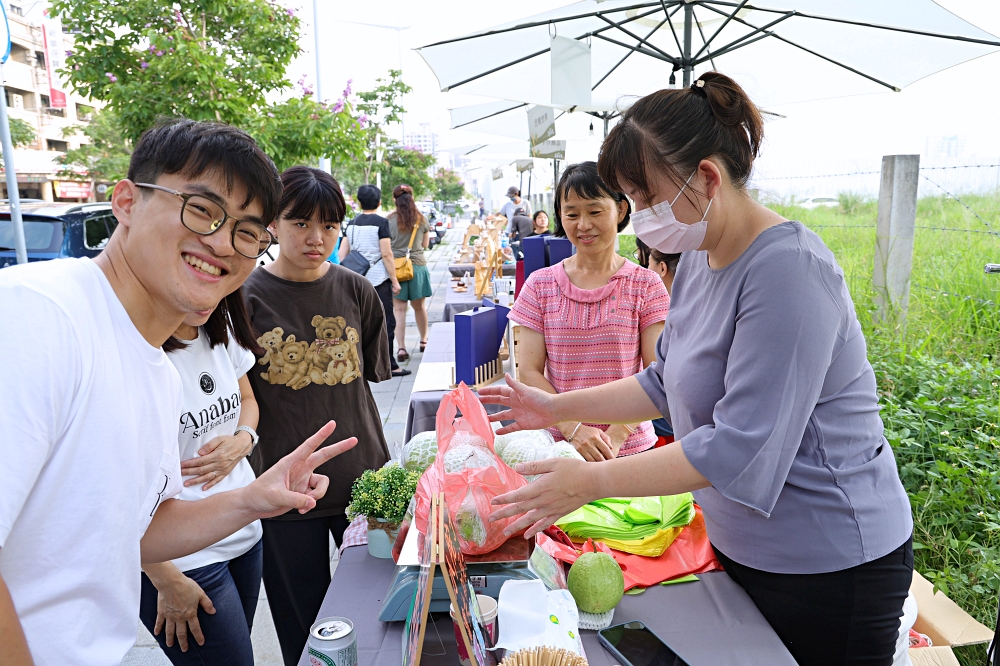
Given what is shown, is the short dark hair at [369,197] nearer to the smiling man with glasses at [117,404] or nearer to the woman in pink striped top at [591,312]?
the woman in pink striped top at [591,312]

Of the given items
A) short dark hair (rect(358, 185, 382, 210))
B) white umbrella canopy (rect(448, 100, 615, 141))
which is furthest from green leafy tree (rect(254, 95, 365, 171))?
white umbrella canopy (rect(448, 100, 615, 141))

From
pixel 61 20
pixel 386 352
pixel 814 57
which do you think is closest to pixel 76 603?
pixel 386 352

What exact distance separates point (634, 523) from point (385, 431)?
379cm

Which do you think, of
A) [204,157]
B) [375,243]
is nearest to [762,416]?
[204,157]

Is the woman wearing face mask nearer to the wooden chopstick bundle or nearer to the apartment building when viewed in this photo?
the wooden chopstick bundle

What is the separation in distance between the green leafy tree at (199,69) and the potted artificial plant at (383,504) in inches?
206

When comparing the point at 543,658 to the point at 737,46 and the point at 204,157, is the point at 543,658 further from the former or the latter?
the point at 737,46

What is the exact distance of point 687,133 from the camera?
1.39m

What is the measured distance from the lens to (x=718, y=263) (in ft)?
4.92

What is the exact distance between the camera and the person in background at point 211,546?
167 cm

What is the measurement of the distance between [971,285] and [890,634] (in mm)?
3824

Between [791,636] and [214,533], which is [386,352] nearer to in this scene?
[214,533]

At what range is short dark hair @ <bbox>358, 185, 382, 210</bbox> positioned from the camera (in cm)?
650

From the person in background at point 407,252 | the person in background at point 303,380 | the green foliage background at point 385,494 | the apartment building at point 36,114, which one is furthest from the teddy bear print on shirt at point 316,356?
the apartment building at point 36,114
